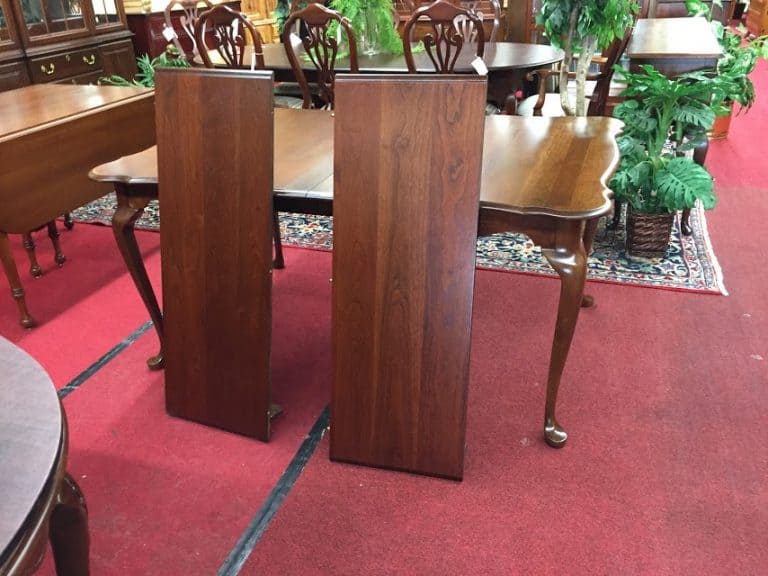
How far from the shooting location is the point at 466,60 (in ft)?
10.3

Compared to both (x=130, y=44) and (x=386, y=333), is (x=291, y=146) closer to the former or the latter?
(x=386, y=333)

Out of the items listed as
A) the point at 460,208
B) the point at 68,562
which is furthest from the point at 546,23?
the point at 68,562

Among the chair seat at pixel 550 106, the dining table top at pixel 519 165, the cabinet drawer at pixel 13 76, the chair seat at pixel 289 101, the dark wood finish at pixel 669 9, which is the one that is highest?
the dark wood finish at pixel 669 9

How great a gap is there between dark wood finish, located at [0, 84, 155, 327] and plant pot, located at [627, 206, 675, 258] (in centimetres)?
216

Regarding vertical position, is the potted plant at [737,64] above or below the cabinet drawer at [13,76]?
above

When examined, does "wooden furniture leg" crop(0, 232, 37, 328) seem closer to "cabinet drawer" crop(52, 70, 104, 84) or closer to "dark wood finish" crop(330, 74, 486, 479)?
"dark wood finish" crop(330, 74, 486, 479)

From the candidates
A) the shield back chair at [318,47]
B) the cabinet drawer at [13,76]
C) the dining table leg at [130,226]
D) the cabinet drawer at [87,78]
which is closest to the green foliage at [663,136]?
the shield back chair at [318,47]

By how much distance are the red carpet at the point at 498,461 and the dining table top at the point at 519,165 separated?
68 centimetres

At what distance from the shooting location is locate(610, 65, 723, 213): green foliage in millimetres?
2498

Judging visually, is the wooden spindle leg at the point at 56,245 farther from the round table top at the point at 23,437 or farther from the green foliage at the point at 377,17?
the round table top at the point at 23,437

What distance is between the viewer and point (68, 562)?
0.92 metres

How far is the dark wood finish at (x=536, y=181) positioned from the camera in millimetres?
1446

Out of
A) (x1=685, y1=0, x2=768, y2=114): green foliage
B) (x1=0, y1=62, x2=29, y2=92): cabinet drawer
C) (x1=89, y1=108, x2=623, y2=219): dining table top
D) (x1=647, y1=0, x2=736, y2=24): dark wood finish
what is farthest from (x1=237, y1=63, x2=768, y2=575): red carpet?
(x1=647, y1=0, x2=736, y2=24): dark wood finish

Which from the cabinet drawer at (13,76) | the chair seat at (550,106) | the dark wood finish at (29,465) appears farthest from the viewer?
the cabinet drawer at (13,76)
